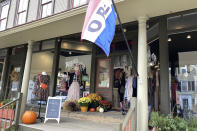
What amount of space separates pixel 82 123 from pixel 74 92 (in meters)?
2.22

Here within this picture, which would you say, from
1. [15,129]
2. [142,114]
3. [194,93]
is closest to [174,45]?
[194,93]

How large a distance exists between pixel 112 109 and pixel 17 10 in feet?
24.5

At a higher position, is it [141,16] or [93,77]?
[141,16]

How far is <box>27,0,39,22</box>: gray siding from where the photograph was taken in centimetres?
753

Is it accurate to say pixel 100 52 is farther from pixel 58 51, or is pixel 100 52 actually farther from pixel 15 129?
pixel 15 129

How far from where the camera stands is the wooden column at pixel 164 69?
3869 mm

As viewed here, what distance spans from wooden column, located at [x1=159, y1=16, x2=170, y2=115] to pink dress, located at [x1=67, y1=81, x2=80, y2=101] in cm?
369

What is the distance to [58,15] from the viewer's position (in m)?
4.56

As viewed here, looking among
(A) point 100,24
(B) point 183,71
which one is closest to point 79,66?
(B) point 183,71

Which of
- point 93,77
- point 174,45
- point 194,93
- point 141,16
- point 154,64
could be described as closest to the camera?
point 141,16

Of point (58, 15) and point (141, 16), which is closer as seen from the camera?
point (141, 16)

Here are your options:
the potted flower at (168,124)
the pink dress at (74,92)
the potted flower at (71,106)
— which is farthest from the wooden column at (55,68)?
the potted flower at (168,124)

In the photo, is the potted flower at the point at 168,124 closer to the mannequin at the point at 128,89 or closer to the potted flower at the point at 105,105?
the mannequin at the point at 128,89

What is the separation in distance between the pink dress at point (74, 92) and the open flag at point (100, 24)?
432 cm
